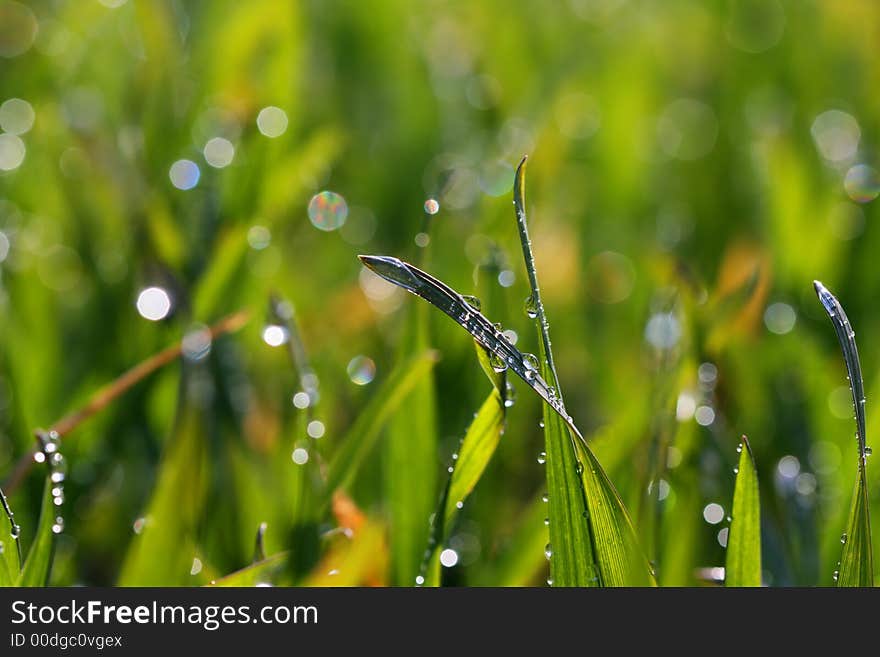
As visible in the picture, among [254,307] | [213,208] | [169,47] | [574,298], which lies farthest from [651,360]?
[169,47]

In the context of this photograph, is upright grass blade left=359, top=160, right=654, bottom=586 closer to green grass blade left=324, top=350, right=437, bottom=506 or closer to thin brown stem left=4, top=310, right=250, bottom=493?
green grass blade left=324, top=350, right=437, bottom=506

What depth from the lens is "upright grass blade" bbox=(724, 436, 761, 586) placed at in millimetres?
649

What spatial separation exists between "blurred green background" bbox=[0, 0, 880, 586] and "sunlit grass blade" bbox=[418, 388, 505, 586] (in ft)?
0.22

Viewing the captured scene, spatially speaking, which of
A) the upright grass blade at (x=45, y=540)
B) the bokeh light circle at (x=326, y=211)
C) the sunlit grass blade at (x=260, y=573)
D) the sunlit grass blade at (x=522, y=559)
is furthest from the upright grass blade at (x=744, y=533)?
the bokeh light circle at (x=326, y=211)

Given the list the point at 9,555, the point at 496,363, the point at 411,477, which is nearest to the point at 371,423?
the point at 411,477

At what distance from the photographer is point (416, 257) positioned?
109 centimetres

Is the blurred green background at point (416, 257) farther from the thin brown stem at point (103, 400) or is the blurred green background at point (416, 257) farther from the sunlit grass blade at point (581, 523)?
the sunlit grass blade at point (581, 523)

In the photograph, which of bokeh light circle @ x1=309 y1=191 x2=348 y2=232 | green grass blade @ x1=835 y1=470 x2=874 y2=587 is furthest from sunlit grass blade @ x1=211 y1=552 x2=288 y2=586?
bokeh light circle @ x1=309 y1=191 x2=348 y2=232

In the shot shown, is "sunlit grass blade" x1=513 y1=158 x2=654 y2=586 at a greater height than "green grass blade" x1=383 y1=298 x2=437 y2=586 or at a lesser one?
lesser

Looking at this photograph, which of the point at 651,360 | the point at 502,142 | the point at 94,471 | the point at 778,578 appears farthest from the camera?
the point at 502,142

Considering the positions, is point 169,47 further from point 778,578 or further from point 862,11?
point 862,11

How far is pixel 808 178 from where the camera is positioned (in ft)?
4.37

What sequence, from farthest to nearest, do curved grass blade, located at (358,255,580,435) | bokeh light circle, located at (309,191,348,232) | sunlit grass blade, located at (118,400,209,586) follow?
bokeh light circle, located at (309,191,348,232) → sunlit grass blade, located at (118,400,209,586) → curved grass blade, located at (358,255,580,435)
